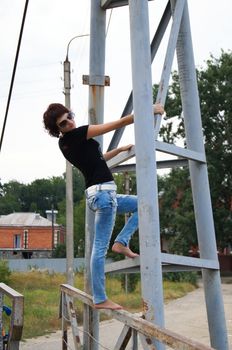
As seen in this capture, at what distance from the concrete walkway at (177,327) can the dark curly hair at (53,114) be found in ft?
13.4

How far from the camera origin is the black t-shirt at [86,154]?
169 inches

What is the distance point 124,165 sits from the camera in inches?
223

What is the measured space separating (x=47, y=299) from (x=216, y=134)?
2150 cm

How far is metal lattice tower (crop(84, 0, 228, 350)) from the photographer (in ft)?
13.4

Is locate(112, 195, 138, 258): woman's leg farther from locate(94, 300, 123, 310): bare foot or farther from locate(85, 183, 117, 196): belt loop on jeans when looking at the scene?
locate(94, 300, 123, 310): bare foot

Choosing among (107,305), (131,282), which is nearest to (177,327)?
(131,282)

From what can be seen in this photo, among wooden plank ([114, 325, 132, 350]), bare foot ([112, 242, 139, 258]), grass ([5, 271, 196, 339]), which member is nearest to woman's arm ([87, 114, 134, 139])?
bare foot ([112, 242, 139, 258])

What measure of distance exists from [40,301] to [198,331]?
7084 mm

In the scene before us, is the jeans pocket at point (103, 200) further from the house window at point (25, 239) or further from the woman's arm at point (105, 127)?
the house window at point (25, 239)

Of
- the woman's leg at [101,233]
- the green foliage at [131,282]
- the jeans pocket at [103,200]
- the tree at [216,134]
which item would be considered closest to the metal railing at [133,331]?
the woman's leg at [101,233]

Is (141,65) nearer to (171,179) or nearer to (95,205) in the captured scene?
(95,205)

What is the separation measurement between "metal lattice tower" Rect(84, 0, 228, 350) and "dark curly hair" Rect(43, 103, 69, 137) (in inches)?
20.7

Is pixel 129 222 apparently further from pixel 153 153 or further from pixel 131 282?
A: pixel 131 282

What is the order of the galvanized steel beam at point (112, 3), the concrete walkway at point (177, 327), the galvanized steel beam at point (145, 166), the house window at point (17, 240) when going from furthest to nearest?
the house window at point (17, 240), the concrete walkway at point (177, 327), the galvanized steel beam at point (112, 3), the galvanized steel beam at point (145, 166)
